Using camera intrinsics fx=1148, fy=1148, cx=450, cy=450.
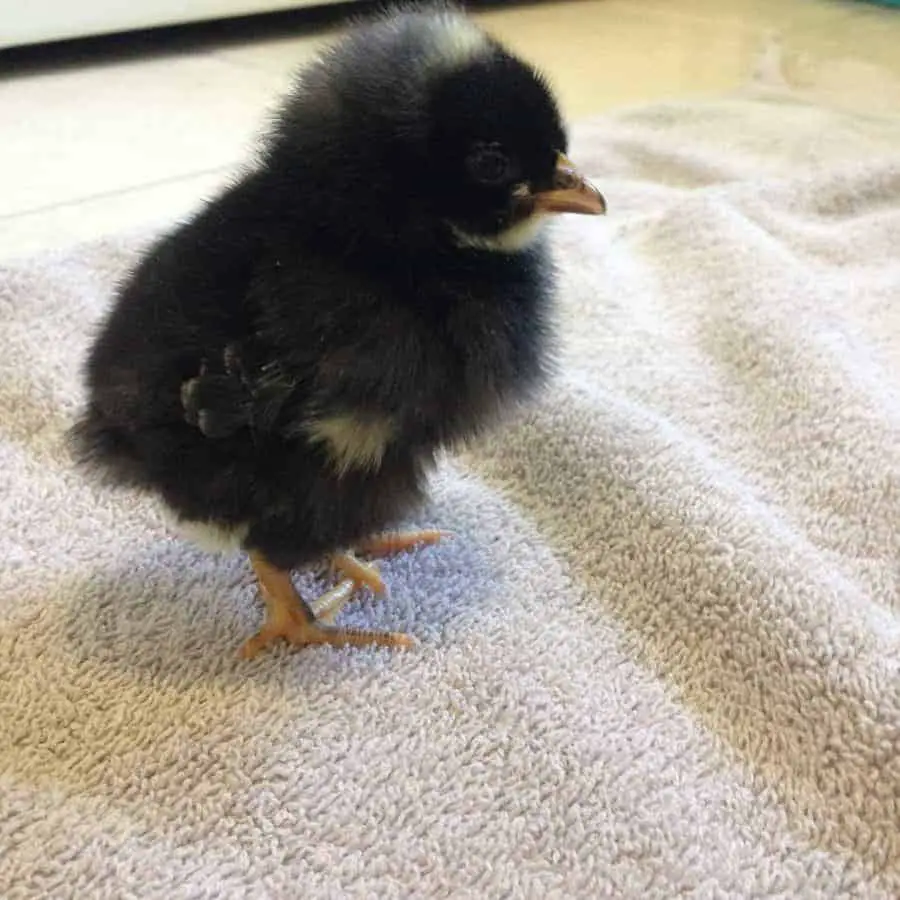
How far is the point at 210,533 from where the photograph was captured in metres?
0.83

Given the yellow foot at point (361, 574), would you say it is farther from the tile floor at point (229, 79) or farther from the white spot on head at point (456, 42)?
the tile floor at point (229, 79)

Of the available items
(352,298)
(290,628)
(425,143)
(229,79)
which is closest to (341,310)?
(352,298)

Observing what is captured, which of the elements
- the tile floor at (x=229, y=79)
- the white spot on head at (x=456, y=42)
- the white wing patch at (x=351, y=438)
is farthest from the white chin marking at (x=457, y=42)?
the tile floor at (x=229, y=79)

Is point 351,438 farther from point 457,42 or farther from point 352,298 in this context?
point 457,42

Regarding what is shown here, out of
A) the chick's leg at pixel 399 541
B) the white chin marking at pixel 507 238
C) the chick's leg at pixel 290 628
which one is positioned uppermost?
the white chin marking at pixel 507 238

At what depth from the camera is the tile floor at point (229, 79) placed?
5.83ft

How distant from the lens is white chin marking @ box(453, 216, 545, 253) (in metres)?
0.77

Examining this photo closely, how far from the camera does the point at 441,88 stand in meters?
0.74

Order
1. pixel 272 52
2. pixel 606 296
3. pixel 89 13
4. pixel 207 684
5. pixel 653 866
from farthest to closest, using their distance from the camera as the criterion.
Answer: pixel 272 52, pixel 89 13, pixel 606 296, pixel 207 684, pixel 653 866

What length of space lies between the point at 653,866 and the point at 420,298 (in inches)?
15.5

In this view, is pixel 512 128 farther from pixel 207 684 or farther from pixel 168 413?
pixel 207 684

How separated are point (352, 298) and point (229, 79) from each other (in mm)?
1811

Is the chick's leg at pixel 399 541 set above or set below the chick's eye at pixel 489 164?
below

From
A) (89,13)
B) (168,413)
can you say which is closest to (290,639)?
(168,413)
